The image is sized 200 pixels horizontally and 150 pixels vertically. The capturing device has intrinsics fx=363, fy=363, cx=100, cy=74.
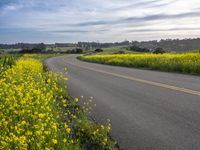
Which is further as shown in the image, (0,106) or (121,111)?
(121,111)

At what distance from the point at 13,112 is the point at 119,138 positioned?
1.98 metres

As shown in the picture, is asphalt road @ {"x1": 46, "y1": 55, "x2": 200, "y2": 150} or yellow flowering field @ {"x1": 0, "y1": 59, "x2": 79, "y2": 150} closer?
yellow flowering field @ {"x1": 0, "y1": 59, "x2": 79, "y2": 150}

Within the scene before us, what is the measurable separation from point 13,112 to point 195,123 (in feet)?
11.9

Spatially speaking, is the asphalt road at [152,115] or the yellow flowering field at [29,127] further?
the asphalt road at [152,115]

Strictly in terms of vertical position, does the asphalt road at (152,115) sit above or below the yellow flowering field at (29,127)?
below

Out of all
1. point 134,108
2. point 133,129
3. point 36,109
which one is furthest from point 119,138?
point 134,108

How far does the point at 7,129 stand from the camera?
5.39 metres

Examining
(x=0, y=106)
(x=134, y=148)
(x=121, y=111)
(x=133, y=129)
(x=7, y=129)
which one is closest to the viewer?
(x=7, y=129)

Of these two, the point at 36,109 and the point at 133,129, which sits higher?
the point at 36,109

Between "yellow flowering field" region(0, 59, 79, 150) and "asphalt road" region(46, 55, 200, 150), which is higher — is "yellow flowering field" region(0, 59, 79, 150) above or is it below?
above

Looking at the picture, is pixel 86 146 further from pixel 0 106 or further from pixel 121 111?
pixel 121 111

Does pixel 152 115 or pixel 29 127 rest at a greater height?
pixel 29 127

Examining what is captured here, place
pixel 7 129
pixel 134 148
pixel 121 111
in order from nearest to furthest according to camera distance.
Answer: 1. pixel 7 129
2. pixel 134 148
3. pixel 121 111

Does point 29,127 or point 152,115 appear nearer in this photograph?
point 29,127
